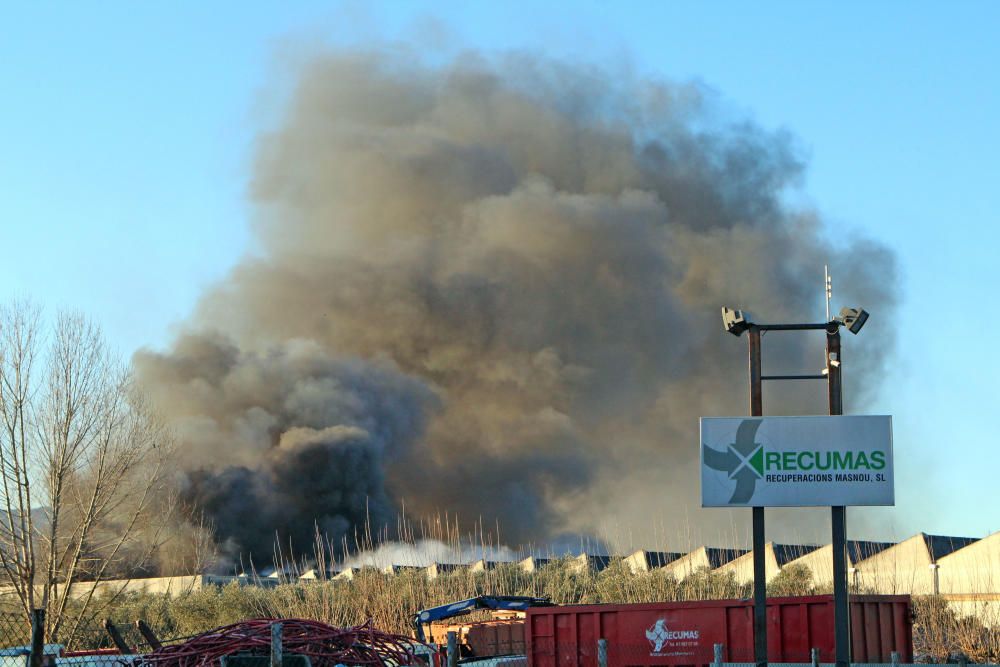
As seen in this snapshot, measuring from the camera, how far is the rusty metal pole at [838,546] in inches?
572

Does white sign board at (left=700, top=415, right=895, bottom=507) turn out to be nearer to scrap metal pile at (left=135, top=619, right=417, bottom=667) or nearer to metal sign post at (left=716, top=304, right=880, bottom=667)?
metal sign post at (left=716, top=304, right=880, bottom=667)

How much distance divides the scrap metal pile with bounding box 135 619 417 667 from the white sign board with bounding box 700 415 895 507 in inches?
220

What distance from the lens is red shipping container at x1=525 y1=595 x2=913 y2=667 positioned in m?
18.1

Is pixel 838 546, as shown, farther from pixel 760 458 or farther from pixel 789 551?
pixel 789 551

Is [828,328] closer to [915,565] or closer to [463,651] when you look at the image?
[463,651]

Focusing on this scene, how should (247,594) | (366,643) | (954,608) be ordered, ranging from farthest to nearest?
(247,594), (954,608), (366,643)

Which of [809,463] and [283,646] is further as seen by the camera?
[809,463]

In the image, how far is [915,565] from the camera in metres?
35.5

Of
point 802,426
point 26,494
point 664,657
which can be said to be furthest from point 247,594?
point 802,426

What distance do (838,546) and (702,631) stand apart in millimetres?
3781

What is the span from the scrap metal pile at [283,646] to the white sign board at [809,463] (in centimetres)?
560

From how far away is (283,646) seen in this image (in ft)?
37.5

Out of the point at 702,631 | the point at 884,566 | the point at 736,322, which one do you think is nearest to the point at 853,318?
the point at 736,322

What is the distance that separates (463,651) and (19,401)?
41.2 ft
